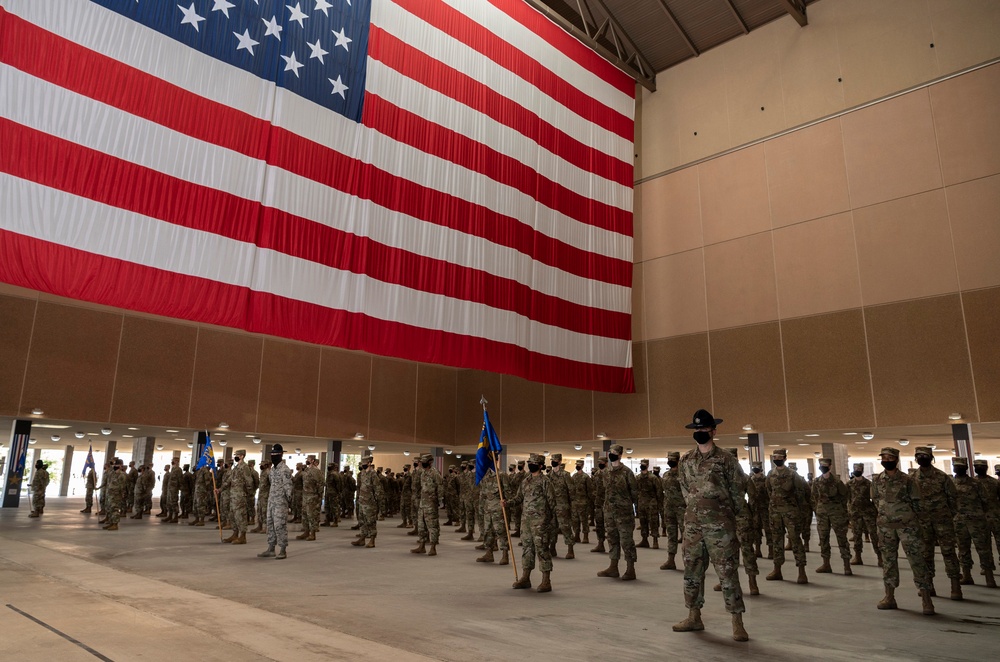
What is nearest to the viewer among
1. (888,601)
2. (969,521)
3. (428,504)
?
(888,601)

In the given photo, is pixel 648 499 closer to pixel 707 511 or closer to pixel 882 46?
pixel 707 511

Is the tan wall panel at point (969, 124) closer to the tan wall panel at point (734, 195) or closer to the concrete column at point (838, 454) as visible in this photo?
the tan wall panel at point (734, 195)

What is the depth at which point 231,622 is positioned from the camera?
4.89 metres

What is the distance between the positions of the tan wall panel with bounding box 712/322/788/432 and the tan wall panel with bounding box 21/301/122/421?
1717 cm

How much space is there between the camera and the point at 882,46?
55.8ft

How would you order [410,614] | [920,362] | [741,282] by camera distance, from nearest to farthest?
[410,614] < [920,362] < [741,282]

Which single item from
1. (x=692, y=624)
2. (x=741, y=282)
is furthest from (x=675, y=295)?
(x=692, y=624)

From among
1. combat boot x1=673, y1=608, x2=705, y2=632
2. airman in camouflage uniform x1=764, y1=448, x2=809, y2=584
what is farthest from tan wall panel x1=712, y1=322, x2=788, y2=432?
combat boot x1=673, y1=608, x2=705, y2=632

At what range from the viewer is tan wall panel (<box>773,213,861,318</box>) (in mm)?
16516

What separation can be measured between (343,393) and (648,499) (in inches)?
511

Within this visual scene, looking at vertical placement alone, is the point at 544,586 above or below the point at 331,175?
below

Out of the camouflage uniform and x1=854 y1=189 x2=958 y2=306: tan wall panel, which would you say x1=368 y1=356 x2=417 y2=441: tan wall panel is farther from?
the camouflage uniform

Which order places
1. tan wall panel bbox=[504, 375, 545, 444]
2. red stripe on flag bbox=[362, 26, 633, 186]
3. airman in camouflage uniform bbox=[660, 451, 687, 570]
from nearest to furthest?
airman in camouflage uniform bbox=[660, 451, 687, 570]
red stripe on flag bbox=[362, 26, 633, 186]
tan wall panel bbox=[504, 375, 545, 444]

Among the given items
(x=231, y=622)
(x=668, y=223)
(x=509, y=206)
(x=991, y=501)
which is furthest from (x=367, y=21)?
(x=991, y=501)
